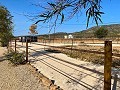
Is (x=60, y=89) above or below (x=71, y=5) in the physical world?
below

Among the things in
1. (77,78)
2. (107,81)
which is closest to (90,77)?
(77,78)

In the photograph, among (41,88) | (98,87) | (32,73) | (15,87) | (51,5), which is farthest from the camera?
(32,73)

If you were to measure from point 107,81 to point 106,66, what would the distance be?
0.97 feet

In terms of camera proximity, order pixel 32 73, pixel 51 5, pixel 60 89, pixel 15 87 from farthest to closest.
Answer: pixel 32 73 < pixel 15 87 < pixel 60 89 < pixel 51 5

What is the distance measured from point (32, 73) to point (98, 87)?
17.2 ft

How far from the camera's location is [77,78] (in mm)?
9328

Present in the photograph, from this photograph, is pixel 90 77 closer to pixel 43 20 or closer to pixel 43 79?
pixel 43 79

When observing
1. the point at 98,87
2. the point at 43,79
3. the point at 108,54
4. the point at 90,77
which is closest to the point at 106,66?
the point at 108,54

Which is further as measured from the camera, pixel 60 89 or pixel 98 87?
pixel 60 89

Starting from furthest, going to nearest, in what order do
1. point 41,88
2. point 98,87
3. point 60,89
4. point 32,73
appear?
point 32,73
point 41,88
point 60,89
point 98,87

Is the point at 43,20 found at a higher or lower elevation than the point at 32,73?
higher

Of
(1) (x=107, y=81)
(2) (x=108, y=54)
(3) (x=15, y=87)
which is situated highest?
(2) (x=108, y=54)

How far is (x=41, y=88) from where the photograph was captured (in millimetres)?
9117

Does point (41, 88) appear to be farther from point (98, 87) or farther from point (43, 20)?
point (43, 20)
